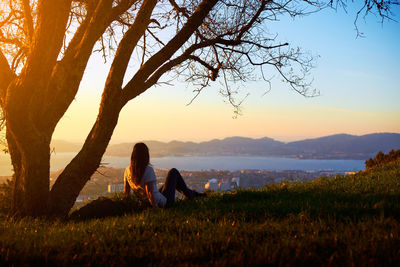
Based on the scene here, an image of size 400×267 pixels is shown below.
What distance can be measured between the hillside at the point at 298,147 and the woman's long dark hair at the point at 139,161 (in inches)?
2160

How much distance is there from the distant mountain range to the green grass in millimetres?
56623

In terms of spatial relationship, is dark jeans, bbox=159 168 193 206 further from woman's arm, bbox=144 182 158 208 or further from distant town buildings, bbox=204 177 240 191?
distant town buildings, bbox=204 177 240 191

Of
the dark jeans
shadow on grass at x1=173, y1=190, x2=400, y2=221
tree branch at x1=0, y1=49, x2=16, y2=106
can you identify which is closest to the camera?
shadow on grass at x1=173, y1=190, x2=400, y2=221

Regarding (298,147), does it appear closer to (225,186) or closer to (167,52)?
(225,186)

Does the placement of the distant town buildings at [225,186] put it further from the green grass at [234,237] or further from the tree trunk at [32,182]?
the tree trunk at [32,182]

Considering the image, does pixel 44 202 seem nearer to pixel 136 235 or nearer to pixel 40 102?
pixel 40 102

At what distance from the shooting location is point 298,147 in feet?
281

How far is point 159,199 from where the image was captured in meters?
7.14

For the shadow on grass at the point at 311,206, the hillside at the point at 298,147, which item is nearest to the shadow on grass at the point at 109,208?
the shadow on grass at the point at 311,206

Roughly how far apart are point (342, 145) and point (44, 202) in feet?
283

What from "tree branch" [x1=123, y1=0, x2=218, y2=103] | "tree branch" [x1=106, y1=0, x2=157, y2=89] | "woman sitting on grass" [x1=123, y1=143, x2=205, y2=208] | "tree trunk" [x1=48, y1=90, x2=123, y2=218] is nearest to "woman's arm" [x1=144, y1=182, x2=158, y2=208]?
"woman sitting on grass" [x1=123, y1=143, x2=205, y2=208]

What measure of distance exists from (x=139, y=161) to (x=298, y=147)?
83424mm

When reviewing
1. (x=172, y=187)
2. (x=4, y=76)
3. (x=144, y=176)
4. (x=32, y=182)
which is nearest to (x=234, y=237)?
(x=144, y=176)

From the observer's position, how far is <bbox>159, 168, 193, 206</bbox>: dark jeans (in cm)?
794
